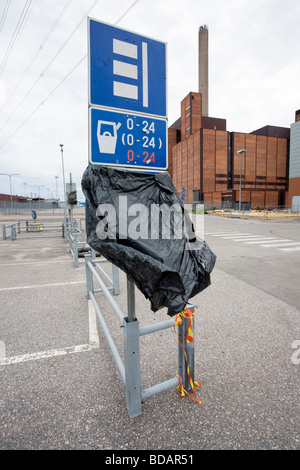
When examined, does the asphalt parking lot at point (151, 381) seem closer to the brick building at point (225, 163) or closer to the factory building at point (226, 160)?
the factory building at point (226, 160)

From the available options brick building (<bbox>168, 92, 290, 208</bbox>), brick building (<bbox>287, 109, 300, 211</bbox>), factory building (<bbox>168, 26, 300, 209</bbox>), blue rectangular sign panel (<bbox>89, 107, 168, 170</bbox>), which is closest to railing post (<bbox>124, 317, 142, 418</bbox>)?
blue rectangular sign panel (<bbox>89, 107, 168, 170</bbox>)

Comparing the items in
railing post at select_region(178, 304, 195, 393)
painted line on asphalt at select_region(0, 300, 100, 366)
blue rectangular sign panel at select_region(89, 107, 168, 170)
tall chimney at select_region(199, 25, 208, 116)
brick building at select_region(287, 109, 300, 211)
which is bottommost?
painted line on asphalt at select_region(0, 300, 100, 366)

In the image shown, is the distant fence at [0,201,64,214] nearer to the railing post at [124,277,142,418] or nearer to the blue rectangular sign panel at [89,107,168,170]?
the blue rectangular sign panel at [89,107,168,170]

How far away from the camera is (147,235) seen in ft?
5.97

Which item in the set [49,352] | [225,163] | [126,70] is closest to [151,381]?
[49,352]

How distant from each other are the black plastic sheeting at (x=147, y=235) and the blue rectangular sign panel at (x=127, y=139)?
118 mm

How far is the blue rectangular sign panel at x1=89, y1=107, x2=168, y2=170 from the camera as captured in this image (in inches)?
76.6

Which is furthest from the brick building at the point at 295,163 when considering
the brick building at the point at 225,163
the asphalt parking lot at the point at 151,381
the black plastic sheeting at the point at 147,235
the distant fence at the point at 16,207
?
the black plastic sheeting at the point at 147,235

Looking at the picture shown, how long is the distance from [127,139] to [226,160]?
2119 inches

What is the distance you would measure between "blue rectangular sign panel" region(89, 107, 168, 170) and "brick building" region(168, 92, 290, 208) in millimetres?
45995

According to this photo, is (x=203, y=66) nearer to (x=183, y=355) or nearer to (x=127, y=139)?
(x=127, y=139)
